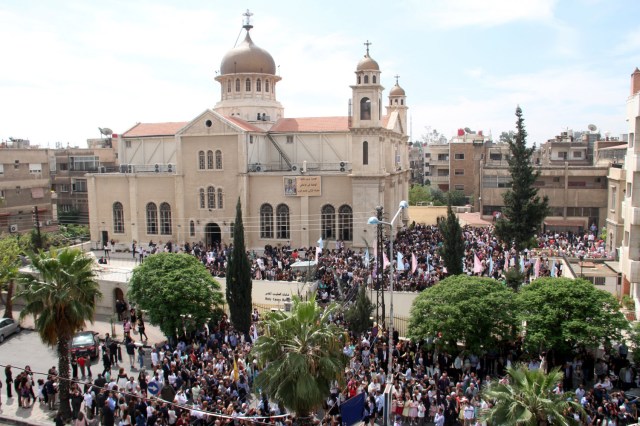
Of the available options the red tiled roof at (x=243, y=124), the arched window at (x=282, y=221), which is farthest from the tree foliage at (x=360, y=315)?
the red tiled roof at (x=243, y=124)

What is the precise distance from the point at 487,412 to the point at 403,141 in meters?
42.2

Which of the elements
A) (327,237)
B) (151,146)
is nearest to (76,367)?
(327,237)

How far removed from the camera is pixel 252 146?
45219mm

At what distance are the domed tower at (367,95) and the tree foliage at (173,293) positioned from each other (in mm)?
19117

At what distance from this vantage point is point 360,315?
24.7 m

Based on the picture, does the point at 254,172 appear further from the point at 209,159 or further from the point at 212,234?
the point at 212,234

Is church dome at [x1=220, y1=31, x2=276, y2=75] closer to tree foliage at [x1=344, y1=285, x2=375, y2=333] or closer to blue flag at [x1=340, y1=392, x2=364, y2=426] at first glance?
tree foliage at [x1=344, y1=285, x2=375, y2=333]

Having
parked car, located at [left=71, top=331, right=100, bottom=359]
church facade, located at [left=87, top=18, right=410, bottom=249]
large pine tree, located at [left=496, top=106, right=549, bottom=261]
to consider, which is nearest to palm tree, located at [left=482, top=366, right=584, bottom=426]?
parked car, located at [left=71, top=331, right=100, bottom=359]

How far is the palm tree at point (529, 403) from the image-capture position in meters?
12.6

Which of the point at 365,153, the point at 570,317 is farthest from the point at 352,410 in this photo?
the point at 365,153

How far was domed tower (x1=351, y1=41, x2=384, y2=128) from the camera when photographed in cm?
4225

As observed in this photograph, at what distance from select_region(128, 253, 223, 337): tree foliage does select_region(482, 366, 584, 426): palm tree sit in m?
15.2

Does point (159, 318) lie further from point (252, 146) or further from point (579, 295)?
point (252, 146)

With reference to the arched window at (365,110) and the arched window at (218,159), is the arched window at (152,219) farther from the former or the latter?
the arched window at (365,110)
